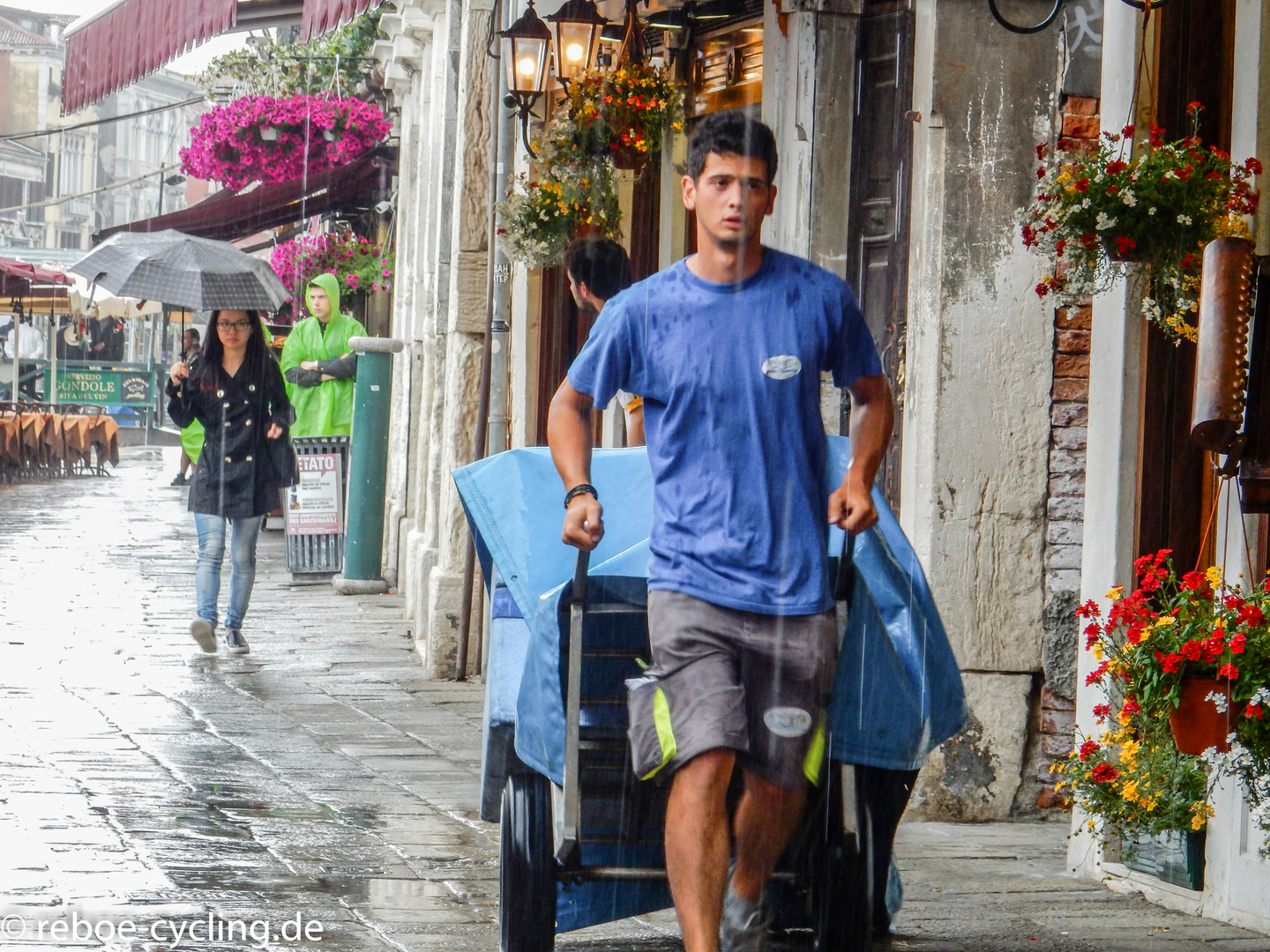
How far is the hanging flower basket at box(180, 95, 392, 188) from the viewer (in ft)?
61.8

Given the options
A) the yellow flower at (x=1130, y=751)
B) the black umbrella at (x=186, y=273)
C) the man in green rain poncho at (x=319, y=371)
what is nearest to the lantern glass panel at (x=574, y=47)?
the black umbrella at (x=186, y=273)

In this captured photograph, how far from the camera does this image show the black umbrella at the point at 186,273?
1275 centimetres

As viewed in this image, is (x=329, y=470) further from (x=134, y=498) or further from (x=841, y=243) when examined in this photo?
(x=134, y=498)

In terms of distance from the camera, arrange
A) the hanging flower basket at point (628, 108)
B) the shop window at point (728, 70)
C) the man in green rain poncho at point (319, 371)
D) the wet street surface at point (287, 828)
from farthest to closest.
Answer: the man in green rain poncho at point (319, 371) < the hanging flower basket at point (628, 108) < the shop window at point (728, 70) < the wet street surface at point (287, 828)

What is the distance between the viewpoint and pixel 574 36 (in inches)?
391

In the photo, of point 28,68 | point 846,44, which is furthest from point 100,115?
point 846,44

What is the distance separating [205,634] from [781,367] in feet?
21.8

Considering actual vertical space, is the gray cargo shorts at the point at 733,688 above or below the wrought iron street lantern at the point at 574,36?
below

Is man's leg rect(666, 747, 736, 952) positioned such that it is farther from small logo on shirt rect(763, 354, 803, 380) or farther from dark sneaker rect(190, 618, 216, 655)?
dark sneaker rect(190, 618, 216, 655)

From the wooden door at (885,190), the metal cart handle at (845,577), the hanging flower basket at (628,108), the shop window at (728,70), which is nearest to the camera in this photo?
the metal cart handle at (845,577)

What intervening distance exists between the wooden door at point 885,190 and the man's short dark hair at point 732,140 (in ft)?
11.6

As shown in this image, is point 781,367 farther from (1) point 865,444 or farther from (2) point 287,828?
(2) point 287,828

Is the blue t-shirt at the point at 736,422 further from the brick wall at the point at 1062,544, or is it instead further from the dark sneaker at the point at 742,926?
the brick wall at the point at 1062,544

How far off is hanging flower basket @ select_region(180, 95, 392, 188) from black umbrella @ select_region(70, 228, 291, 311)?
5433mm
